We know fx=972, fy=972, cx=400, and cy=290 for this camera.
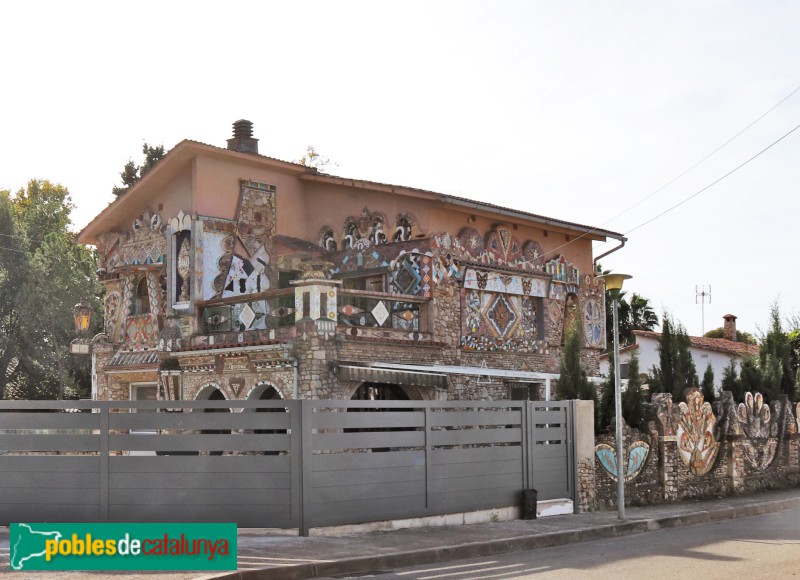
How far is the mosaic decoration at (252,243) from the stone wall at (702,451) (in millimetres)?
9233

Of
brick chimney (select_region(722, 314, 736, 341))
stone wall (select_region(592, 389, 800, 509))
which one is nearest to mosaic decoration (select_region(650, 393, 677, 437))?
stone wall (select_region(592, 389, 800, 509))

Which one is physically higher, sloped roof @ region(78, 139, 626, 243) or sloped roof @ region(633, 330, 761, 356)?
sloped roof @ region(78, 139, 626, 243)

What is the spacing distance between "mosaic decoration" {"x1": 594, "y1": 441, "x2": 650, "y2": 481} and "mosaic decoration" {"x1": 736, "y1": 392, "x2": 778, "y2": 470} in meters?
4.36

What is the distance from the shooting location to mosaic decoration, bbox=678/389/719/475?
19781 mm

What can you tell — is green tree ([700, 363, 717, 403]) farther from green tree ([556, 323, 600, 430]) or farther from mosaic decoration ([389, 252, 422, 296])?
mosaic decoration ([389, 252, 422, 296])

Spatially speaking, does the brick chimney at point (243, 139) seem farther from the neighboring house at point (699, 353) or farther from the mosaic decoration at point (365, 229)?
the neighboring house at point (699, 353)

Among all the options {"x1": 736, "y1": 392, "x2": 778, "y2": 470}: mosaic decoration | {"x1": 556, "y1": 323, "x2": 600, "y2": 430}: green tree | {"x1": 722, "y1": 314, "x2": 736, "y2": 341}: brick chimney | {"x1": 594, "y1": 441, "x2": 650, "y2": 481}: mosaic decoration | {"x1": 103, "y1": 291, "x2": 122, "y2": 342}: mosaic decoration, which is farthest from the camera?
{"x1": 722, "y1": 314, "x2": 736, "y2": 341}: brick chimney

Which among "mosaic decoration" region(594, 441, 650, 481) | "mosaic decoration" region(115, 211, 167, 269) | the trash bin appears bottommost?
the trash bin

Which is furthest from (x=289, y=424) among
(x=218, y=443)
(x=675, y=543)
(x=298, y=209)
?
(x=298, y=209)

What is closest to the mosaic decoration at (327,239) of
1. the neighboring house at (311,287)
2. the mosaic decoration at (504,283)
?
the neighboring house at (311,287)

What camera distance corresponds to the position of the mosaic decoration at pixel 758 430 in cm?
2227

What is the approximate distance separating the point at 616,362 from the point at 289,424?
6.09m

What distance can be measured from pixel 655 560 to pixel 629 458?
20.1ft

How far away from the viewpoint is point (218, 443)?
12.3 metres
